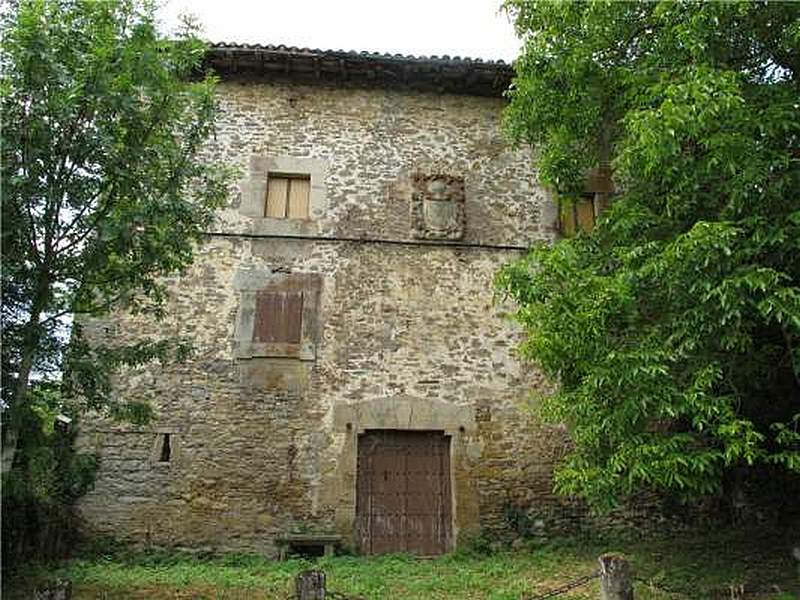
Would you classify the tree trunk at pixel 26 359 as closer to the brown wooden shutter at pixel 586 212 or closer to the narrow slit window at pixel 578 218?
the narrow slit window at pixel 578 218

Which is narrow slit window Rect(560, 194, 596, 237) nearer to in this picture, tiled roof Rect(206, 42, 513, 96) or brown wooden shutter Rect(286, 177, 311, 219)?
tiled roof Rect(206, 42, 513, 96)

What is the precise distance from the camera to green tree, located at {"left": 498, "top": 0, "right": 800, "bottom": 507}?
6.21 meters

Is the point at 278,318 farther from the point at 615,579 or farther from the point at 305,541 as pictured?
the point at 615,579

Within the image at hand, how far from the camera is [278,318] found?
10.2 meters

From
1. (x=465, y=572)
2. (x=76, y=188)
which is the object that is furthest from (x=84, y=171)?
(x=465, y=572)

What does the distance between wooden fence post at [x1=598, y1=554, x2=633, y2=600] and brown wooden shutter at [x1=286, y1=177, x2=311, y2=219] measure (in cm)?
682

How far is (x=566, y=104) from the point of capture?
27.1 feet

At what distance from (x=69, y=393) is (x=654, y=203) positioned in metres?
6.09

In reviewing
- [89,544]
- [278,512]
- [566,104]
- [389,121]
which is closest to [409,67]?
[389,121]

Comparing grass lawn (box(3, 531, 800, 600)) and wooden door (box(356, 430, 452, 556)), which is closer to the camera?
grass lawn (box(3, 531, 800, 600))

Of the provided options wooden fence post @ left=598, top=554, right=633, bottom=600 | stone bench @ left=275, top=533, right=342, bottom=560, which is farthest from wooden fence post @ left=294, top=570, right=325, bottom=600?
stone bench @ left=275, top=533, right=342, bottom=560

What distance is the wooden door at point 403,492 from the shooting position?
9.32 m

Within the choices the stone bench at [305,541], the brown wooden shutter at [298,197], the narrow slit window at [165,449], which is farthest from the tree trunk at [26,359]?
the brown wooden shutter at [298,197]

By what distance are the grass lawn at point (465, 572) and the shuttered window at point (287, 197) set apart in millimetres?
4916
